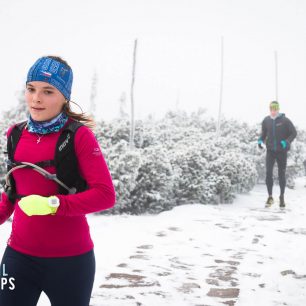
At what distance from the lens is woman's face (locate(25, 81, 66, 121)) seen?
187 cm

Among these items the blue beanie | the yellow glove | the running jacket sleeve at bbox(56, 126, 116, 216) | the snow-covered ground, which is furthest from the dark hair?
the snow-covered ground

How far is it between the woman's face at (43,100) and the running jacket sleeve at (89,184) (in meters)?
0.18

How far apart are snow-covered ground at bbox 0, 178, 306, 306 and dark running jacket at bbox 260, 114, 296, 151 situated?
1641mm

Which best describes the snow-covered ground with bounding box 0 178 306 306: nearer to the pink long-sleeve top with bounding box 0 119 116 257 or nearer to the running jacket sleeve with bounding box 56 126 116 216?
the pink long-sleeve top with bounding box 0 119 116 257

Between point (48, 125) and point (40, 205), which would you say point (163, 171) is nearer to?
point (48, 125)

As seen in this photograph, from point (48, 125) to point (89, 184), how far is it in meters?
0.35

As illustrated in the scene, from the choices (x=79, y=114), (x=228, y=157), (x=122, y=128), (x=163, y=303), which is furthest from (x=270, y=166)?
(x=79, y=114)

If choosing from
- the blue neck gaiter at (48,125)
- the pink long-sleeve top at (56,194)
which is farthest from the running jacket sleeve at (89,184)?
the blue neck gaiter at (48,125)

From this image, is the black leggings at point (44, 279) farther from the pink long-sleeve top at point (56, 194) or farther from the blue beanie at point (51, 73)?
the blue beanie at point (51, 73)

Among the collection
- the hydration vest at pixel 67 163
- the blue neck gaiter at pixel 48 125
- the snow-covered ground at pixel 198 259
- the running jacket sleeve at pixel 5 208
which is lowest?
the snow-covered ground at pixel 198 259

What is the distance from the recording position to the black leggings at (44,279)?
5.92 feet

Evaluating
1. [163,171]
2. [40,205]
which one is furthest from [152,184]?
[40,205]

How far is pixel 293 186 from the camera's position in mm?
14406

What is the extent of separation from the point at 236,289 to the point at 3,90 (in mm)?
185756
